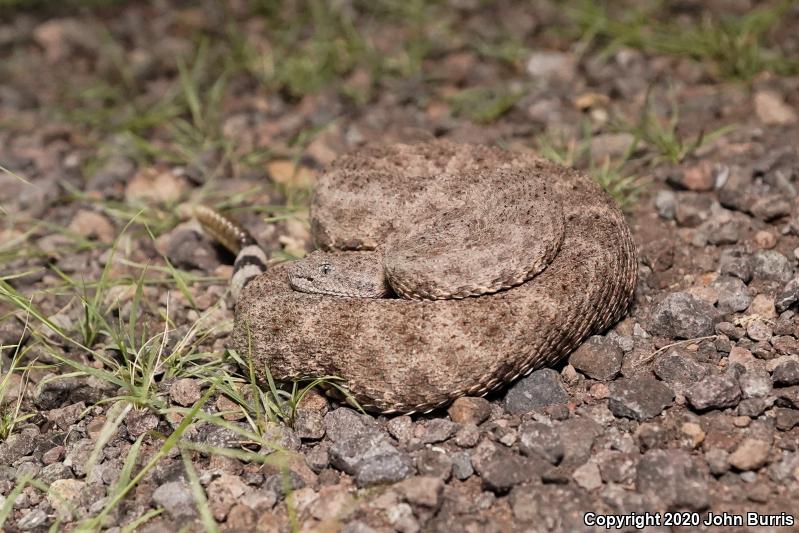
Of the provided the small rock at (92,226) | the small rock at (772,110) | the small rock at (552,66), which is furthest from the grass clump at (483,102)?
the small rock at (92,226)

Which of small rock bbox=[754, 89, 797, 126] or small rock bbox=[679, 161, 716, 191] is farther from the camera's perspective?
small rock bbox=[754, 89, 797, 126]

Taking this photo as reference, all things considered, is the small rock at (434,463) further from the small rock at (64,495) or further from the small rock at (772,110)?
the small rock at (772,110)

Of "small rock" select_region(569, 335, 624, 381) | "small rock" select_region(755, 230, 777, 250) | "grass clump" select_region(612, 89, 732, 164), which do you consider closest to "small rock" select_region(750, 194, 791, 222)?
"small rock" select_region(755, 230, 777, 250)

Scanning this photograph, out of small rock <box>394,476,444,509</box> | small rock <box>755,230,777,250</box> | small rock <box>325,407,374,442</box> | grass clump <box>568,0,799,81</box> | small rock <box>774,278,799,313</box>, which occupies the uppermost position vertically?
grass clump <box>568,0,799,81</box>

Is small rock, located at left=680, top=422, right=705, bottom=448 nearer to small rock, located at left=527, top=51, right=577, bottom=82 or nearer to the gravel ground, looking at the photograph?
the gravel ground

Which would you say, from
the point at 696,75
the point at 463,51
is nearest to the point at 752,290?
the point at 696,75

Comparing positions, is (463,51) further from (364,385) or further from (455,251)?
(364,385)
